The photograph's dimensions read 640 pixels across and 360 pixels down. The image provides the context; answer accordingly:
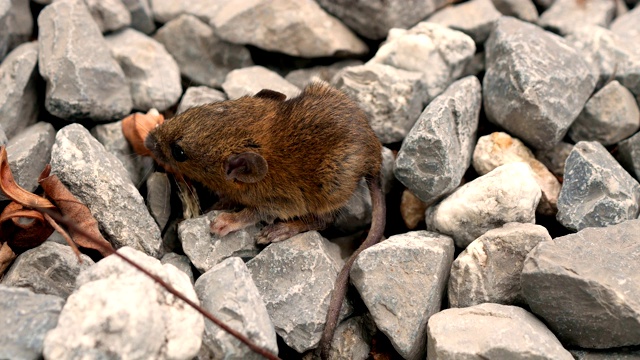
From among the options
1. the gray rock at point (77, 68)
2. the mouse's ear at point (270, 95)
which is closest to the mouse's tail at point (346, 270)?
the mouse's ear at point (270, 95)

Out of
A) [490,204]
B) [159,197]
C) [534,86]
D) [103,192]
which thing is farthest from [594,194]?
[103,192]

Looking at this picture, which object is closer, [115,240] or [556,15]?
[115,240]

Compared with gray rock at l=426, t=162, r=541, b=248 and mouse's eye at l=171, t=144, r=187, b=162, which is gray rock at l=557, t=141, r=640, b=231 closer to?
gray rock at l=426, t=162, r=541, b=248

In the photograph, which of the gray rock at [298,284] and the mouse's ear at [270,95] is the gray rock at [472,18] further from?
the gray rock at [298,284]

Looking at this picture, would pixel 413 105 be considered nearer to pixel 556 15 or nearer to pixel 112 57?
pixel 556 15

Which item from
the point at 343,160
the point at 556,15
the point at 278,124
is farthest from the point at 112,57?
the point at 556,15

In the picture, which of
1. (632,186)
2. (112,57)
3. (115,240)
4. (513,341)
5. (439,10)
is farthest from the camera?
(439,10)
